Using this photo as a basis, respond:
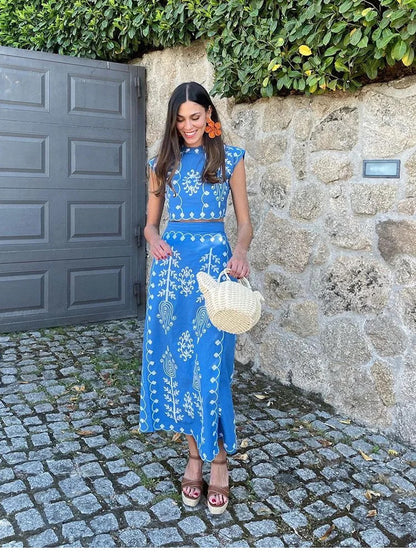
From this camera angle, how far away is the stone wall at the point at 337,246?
306 centimetres

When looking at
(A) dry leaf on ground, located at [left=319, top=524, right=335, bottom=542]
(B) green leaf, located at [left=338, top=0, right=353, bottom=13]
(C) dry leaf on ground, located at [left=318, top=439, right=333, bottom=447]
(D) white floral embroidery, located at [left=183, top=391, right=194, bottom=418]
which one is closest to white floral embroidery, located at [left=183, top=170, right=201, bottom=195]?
(D) white floral embroidery, located at [left=183, top=391, right=194, bottom=418]

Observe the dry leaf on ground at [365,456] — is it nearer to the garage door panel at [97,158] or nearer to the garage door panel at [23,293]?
the garage door panel at [23,293]

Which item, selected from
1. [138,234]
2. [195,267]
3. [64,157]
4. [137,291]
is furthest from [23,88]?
[195,267]

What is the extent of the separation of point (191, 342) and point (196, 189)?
62 centimetres

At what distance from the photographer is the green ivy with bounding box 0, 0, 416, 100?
9.20ft

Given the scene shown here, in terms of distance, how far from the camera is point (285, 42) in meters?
3.35

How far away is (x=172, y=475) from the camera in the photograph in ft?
9.08

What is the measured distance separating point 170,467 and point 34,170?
301 centimetres

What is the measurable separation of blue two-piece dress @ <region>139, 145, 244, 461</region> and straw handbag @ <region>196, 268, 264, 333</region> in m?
0.15

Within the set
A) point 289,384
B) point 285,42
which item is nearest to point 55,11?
point 285,42

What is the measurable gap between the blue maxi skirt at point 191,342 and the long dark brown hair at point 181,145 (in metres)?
0.20

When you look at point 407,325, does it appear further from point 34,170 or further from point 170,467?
point 34,170

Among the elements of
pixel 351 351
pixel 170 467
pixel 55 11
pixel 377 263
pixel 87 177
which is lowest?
pixel 170 467

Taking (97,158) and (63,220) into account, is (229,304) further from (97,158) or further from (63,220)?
(97,158)
